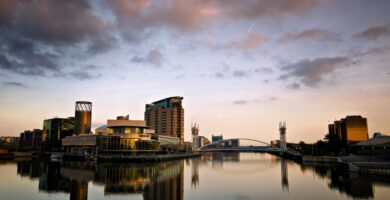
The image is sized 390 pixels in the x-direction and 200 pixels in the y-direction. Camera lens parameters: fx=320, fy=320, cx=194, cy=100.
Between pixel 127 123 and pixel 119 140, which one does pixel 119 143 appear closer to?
pixel 119 140

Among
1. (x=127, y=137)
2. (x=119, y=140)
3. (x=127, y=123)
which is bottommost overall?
(x=119, y=140)

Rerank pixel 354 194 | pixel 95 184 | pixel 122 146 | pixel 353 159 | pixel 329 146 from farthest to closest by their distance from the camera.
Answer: pixel 329 146, pixel 122 146, pixel 353 159, pixel 95 184, pixel 354 194

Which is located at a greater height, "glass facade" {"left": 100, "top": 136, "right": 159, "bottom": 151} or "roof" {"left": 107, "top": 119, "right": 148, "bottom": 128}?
"roof" {"left": 107, "top": 119, "right": 148, "bottom": 128}

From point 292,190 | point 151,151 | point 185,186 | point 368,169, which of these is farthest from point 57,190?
point 151,151

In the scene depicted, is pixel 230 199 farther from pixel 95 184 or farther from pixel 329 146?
pixel 329 146

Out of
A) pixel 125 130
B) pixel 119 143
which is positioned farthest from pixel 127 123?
pixel 119 143

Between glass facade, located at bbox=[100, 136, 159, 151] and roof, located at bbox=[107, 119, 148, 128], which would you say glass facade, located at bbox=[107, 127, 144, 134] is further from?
glass facade, located at bbox=[100, 136, 159, 151]

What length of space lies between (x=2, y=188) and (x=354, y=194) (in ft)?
179

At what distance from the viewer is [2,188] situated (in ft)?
169

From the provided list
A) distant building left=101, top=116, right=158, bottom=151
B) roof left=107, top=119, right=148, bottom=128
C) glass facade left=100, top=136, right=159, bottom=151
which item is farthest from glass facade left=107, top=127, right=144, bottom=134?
glass facade left=100, top=136, right=159, bottom=151

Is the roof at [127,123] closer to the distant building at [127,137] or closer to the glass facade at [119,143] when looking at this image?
the distant building at [127,137]

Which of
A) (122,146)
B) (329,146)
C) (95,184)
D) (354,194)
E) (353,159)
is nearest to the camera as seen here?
(354,194)

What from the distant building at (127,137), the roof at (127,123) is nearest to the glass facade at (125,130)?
the distant building at (127,137)

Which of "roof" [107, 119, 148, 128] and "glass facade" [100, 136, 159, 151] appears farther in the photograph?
"roof" [107, 119, 148, 128]
